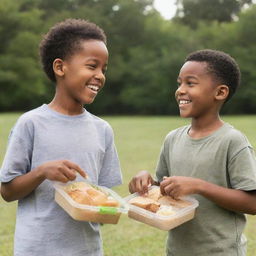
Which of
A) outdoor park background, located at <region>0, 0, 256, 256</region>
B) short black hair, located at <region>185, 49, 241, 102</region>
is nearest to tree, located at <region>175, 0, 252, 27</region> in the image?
outdoor park background, located at <region>0, 0, 256, 256</region>

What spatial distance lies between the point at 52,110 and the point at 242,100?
138 ft

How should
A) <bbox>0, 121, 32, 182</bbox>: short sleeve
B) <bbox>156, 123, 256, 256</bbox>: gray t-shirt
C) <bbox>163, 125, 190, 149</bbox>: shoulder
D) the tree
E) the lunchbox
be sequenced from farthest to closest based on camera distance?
the tree, <bbox>163, 125, 190, 149</bbox>: shoulder, <bbox>156, 123, 256, 256</bbox>: gray t-shirt, <bbox>0, 121, 32, 182</bbox>: short sleeve, the lunchbox

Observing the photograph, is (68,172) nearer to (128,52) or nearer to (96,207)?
(96,207)

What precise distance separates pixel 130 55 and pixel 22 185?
4892 centimetres

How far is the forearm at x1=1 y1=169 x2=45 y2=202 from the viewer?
2217 millimetres

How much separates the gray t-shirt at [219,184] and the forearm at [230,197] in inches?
1.8

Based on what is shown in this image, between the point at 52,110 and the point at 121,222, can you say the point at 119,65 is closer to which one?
the point at 121,222

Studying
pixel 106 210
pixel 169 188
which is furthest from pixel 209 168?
pixel 106 210

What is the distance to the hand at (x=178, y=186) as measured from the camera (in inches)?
89.4

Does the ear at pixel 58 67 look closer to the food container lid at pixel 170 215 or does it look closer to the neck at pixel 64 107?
the neck at pixel 64 107

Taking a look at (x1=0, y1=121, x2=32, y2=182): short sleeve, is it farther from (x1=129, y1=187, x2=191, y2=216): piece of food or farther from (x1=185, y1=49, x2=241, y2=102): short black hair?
(x1=185, y1=49, x2=241, y2=102): short black hair

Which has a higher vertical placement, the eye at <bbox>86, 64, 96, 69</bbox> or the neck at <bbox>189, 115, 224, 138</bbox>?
the eye at <bbox>86, 64, 96, 69</bbox>

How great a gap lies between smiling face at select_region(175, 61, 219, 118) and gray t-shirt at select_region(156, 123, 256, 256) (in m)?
0.14

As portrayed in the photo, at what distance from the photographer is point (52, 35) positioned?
8.55 ft
